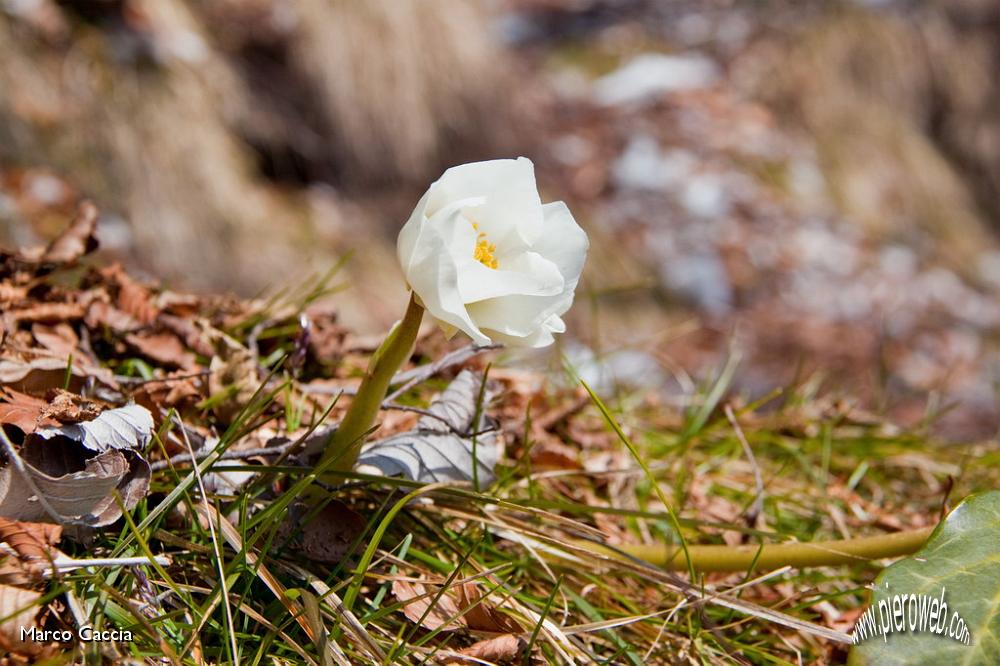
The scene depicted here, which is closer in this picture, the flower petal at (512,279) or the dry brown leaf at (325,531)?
the flower petal at (512,279)

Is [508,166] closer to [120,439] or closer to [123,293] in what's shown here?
[120,439]

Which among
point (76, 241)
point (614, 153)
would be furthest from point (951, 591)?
point (614, 153)

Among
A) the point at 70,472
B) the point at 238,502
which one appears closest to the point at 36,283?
the point at 70,472

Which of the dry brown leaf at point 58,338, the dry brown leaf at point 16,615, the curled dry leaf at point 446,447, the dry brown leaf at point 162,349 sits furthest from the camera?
the dry brown leaf at point 162,349

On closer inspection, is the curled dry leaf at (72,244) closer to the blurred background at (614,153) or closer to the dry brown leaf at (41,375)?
the dry brown leaf at (41,375)

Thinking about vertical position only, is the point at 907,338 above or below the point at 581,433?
below

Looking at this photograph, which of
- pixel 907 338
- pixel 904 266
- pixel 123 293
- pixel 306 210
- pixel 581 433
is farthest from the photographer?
pixel 904 266

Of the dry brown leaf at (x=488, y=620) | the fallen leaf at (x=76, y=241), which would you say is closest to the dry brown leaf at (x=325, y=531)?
the dry brown leaf at (x=488, y=620)
